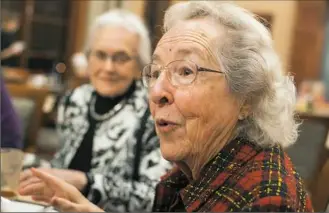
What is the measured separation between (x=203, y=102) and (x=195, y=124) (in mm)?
51

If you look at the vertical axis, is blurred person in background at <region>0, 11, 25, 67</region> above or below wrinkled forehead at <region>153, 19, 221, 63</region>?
above

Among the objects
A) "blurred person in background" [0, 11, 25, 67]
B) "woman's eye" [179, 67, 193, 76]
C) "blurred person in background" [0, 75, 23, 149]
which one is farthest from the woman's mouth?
"blurred person in background" [0, 11, 25, 67]

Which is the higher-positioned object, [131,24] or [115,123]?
[131,24]

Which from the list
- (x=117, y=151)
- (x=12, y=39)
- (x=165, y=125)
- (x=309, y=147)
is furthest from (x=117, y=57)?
(x=12, y=39)

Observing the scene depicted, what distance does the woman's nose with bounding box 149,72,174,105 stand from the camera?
1114mm

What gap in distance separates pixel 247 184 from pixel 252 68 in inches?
10.2

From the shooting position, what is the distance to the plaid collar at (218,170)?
3.56 ft

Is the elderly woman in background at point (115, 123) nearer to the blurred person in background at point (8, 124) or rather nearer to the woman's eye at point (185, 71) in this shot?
the blurred person in background at point (8, 124)

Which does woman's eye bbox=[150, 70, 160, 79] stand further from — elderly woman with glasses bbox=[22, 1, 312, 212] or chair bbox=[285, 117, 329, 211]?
chair bbox=[285, 117, 329, 211]

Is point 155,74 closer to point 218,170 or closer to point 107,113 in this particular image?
point 218,170

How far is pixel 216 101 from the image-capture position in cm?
111

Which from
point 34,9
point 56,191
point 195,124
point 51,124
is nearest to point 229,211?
point 195,124

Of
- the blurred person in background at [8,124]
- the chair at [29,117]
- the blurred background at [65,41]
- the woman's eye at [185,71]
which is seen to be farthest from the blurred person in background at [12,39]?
the woman's eye at [185,71]

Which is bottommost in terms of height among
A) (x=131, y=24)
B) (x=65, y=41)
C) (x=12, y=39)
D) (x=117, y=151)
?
(x=117, y=151)
